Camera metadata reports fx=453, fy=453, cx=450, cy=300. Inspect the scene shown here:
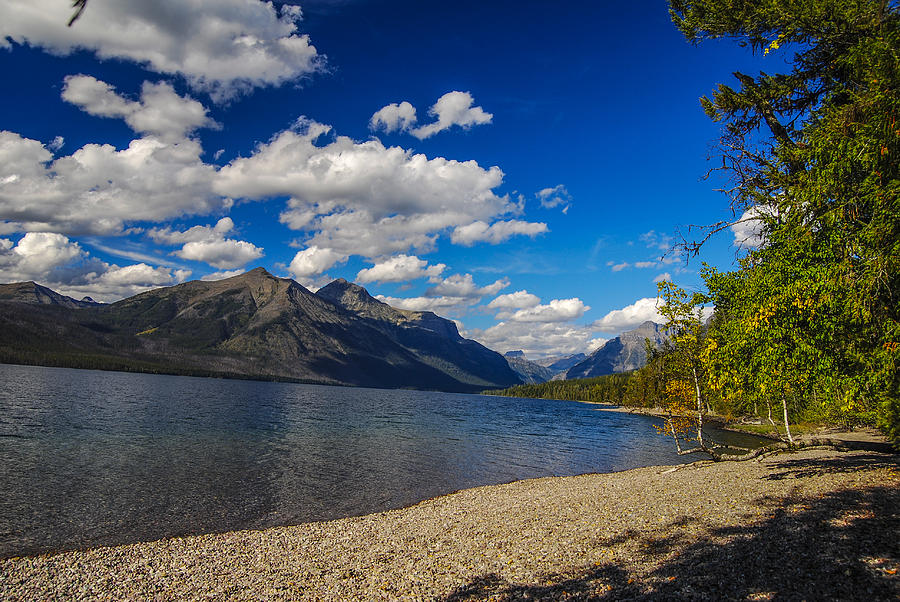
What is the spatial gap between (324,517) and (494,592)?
1874cm

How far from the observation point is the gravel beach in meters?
11.6

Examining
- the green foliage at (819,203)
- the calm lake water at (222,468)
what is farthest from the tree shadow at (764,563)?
the calm lake water at (222,468)

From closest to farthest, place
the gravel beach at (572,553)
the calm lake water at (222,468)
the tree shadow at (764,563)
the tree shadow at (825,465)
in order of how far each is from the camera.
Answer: the tree shadow at (764,563) < the gravel beach at (572,553) < the tree shadow at (825,465) < the calm lake water at (222,468)

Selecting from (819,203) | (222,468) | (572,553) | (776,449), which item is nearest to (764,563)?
(572,553)

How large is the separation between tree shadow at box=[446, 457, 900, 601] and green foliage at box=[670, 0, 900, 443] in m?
3.95

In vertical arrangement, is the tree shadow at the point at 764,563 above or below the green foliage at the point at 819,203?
below

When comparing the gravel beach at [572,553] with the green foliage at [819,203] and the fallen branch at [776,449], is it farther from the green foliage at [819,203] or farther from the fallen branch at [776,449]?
the fallen branch at [776,449]

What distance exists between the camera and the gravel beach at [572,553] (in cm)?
1160

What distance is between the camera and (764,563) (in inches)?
471

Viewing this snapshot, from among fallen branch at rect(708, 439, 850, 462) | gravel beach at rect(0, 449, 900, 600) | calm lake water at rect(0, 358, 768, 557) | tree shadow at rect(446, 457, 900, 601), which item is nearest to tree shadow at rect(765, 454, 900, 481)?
gravel beach at rect(0, 449, 900, 600)

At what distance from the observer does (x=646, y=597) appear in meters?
11.2

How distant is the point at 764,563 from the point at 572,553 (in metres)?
5.93

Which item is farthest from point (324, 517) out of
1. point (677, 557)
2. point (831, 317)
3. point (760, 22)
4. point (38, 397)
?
point (38, 397)

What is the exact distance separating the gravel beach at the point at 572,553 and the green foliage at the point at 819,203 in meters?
4.76
